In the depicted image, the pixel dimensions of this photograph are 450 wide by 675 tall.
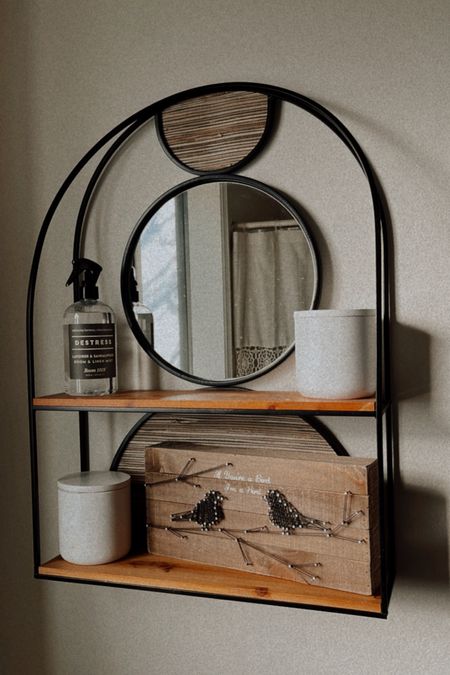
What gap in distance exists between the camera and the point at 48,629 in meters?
1.36

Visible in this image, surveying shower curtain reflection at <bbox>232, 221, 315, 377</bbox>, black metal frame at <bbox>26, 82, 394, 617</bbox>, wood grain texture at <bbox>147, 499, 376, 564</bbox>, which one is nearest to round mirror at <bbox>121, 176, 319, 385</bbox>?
shower curtain reflection at <bbox>232, 221, 315, 377</bbox>

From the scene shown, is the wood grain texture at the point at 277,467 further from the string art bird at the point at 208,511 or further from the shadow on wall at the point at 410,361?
the shadow on wall at the point at 410,361

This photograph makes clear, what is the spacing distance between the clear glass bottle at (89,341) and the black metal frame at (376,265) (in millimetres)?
79

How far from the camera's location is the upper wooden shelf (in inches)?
37.4

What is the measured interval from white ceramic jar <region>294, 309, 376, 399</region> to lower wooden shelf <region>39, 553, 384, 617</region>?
292 mm

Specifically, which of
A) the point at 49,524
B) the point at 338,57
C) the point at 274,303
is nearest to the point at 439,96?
the point at 338,57

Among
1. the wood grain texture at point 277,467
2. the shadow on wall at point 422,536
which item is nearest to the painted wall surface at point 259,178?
the shadow on wall at point 422,536

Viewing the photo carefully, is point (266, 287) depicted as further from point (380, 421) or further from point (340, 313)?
point (380, 421)

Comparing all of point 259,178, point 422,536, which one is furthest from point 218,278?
point 422,536

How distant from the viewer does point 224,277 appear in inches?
45.9

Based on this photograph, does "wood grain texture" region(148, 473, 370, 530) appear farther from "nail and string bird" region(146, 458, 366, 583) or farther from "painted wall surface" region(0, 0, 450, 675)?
"painted wall surface" region(0, 0, 450, 675)

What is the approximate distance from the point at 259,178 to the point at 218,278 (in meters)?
A: 0.18

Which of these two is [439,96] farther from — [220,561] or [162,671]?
[162,671]

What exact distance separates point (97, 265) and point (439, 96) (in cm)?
62
